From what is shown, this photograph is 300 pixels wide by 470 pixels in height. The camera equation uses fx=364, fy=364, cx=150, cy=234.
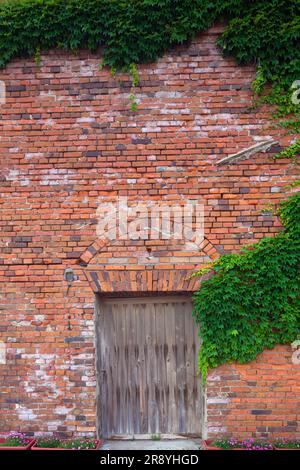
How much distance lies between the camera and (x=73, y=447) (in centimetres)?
398

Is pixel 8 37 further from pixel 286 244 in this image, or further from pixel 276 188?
pixel 286 244

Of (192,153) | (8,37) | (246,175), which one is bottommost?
(246,175)

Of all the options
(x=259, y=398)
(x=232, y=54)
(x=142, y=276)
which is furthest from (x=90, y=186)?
(x=259, y=398)

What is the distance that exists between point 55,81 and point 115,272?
236 centimetres

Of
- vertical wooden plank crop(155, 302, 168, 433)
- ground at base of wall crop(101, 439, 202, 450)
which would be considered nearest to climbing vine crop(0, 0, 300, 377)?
vertical wooden plank crop(155, 302, 168, 433)

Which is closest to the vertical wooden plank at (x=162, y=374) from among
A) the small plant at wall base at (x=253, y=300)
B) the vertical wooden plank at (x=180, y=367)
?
the vertical wooden plank at (x=180, y=367)

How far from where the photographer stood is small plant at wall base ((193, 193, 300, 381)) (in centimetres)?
402

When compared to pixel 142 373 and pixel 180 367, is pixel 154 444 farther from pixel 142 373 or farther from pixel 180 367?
pixel 180 367

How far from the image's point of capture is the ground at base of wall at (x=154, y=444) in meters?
4.15

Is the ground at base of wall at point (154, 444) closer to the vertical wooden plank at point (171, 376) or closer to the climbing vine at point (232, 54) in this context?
the vertical wooden plank at point (171, 376)

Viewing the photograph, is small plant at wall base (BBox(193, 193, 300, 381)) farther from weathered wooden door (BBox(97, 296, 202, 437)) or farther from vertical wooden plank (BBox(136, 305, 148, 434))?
vertical wooden plank (BBox(136, 305, 148, 434))

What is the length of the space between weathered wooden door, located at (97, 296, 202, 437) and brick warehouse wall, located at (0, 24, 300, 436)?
33 cm

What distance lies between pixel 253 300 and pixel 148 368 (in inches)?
59.0

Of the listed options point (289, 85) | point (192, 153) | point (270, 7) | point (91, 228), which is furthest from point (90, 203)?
point (270, 7)
